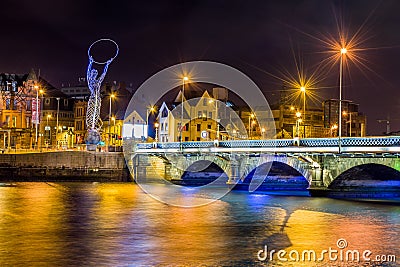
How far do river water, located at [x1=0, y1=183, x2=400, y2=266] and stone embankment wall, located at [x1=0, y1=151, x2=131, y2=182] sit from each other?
31.3m

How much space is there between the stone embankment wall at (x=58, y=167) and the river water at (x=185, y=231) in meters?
31.3

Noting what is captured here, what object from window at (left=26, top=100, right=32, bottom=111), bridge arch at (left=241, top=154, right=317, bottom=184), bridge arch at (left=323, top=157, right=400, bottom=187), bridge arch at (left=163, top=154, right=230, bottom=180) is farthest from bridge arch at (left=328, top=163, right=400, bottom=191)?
window at (left=26, top=100, right=32, bottom=111)

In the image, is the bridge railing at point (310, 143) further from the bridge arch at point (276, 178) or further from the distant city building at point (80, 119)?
the distant city building at point (80, 119)

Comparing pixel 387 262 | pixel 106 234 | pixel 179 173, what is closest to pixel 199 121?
pixel 179 173

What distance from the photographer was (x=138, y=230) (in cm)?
4062

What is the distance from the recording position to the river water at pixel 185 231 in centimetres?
3066

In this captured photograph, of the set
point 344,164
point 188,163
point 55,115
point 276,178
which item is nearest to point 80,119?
point 55,115

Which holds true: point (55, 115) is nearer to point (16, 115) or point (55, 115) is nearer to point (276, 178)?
point (16, 115)

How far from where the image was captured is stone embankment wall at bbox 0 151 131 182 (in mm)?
95375

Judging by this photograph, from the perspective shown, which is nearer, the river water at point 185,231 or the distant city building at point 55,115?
the river water at point 185,231

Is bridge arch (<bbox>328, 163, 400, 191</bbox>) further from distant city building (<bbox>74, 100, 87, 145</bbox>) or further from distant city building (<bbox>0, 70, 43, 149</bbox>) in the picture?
distant city building (<bbox>74, 100, 87, 145</bbox>)

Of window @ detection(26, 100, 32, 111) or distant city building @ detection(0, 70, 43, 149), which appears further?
window @ detection(26, 100, 32, 111)

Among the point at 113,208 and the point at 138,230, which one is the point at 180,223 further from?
the point at 113,208

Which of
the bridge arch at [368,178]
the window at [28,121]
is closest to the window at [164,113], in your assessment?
the window at [28,121]
